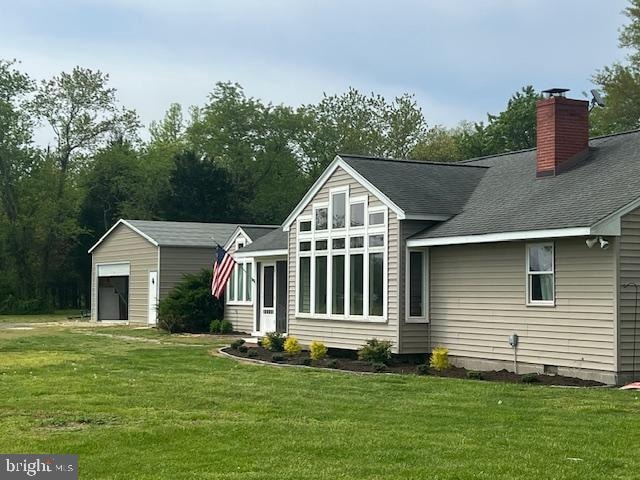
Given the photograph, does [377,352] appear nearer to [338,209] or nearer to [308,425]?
[338,209]

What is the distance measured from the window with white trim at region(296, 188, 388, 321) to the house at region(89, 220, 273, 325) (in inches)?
387

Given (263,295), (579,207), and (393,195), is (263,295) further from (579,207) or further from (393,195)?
(579,207)

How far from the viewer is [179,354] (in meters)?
22.4

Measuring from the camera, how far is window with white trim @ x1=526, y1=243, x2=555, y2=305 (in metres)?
17.3

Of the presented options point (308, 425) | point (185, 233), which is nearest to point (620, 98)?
point (185, 233)

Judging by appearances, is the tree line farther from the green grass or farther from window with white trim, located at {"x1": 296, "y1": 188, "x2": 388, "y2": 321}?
window with white trim, located at {"x1": 296, "y1": 188, "x2": 388, "y2": 321}

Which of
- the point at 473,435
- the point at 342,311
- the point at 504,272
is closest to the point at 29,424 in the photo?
the point at 473,435

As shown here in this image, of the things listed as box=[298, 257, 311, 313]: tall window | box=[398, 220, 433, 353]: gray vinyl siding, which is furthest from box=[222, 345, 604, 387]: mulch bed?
box=[298, 257, 311, 313]: tall window

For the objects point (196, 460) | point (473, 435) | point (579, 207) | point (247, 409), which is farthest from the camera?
point (579, 207)

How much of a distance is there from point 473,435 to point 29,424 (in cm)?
519

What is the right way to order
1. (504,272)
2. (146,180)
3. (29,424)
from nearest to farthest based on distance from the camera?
(29,424) → (504,272) → (146,180)

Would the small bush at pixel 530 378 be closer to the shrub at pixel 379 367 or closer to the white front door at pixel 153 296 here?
the shrub at pixel 379 367

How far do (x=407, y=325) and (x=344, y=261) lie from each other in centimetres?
259

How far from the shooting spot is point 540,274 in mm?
17500
